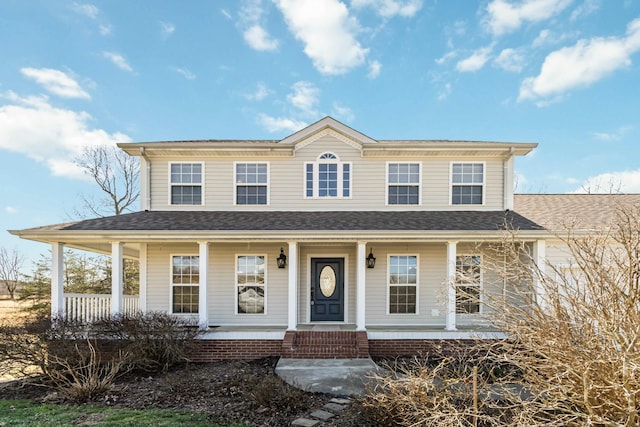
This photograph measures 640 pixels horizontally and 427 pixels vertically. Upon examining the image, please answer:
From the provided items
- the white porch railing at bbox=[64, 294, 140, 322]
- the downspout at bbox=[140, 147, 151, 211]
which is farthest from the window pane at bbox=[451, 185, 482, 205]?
the white porch railing at bbox=[64, 294, 140, 322]

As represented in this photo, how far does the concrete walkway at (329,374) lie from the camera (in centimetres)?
643

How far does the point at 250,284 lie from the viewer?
1040 centimetres

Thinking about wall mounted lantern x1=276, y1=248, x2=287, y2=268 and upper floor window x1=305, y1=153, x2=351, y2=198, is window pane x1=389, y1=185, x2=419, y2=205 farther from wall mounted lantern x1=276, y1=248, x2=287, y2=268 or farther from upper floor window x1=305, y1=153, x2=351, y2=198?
wall mounted lantern x1=276, y1=248, x2=287, y2=268

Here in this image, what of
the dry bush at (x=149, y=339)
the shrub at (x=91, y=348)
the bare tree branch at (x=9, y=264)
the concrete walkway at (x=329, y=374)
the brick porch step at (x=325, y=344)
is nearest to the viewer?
the concrete walkway at (x=329, y=374)

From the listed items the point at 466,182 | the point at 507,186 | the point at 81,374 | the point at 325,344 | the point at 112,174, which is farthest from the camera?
the point at 112,174

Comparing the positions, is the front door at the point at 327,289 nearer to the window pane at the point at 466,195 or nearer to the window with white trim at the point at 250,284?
the window with white trim at the point at 250,284

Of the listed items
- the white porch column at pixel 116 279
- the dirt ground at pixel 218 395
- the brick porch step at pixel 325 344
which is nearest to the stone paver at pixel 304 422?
the dirt ground at pixel 218 395

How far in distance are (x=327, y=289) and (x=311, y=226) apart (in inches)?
94.0

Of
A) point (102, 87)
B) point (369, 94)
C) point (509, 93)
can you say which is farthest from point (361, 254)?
point (102, 87)

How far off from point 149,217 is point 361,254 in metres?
6.11

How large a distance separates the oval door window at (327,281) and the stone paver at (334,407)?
15.6 feet

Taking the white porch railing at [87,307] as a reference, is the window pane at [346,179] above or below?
above

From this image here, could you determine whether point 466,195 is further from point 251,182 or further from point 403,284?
point 251,182

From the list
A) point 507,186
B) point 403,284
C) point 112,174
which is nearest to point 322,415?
point 403,284
